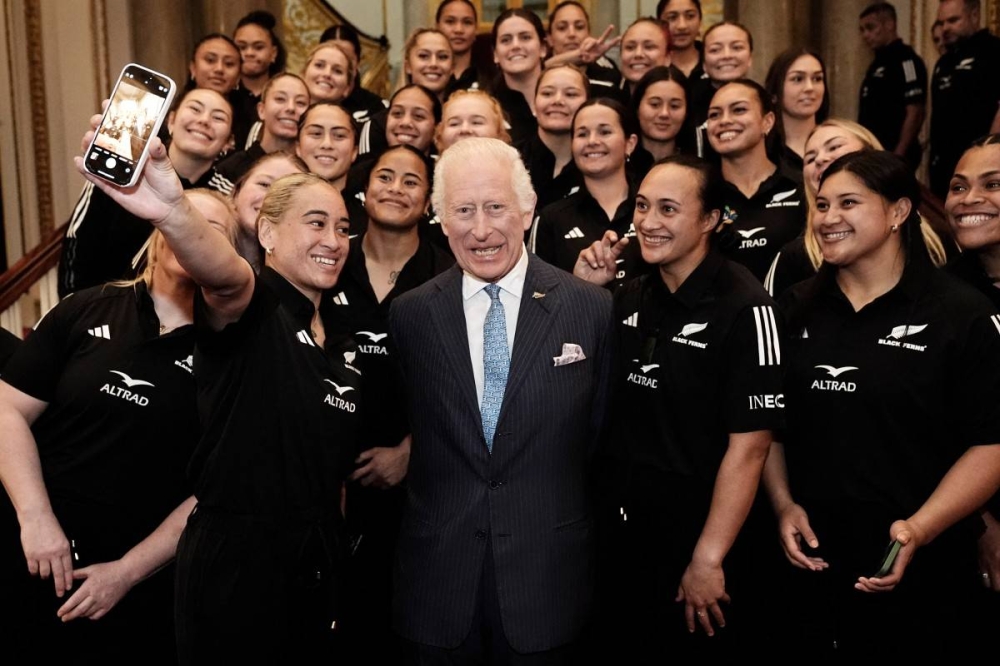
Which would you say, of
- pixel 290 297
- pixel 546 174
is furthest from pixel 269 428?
pixel 546 174

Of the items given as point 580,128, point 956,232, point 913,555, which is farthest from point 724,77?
point 913,555

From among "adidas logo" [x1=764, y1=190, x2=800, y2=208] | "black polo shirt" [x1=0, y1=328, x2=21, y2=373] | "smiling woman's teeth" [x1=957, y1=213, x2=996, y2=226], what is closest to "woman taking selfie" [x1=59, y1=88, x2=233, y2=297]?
"black polo shirt" [x1=0, y1=328, x2=21, y2=373]

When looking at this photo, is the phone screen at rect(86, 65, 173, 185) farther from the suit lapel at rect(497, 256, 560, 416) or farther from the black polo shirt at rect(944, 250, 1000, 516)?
the black polo shirt at rect(944, 250, 1000, 516)

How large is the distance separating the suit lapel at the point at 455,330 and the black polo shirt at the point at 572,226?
1.34 meters

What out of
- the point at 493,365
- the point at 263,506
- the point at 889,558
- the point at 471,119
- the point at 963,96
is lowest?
the point at 889,558

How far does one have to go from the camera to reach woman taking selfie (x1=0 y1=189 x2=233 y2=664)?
264 centimetres

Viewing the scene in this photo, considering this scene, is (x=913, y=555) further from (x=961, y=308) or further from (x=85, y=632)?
(x=85, y=632)

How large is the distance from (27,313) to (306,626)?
3660mm

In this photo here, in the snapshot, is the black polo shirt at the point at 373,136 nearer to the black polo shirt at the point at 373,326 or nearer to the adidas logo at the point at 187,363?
the black polo shirt at the point at 373,326

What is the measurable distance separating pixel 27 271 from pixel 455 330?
362cm

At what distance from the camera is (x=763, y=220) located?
389 cm

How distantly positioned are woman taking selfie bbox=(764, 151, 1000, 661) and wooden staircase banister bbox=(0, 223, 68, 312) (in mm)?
3715

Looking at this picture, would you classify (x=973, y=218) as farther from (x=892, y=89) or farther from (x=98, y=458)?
(x=892, y=89)

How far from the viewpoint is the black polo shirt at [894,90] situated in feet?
21.9
